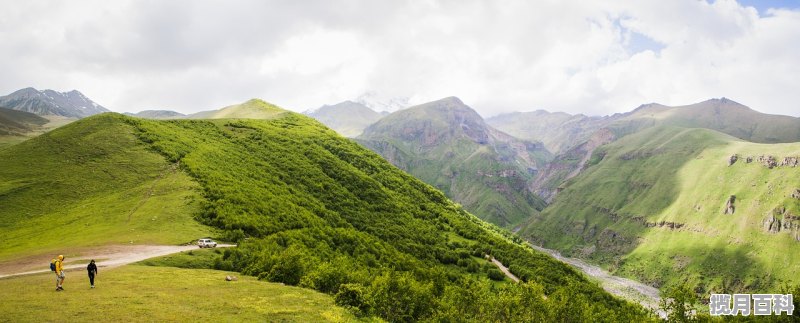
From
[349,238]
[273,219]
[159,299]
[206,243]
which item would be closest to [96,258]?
[206,243]

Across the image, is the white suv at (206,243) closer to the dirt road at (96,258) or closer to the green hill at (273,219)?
the dirt road at (96,258)

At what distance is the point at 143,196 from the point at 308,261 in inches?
1907

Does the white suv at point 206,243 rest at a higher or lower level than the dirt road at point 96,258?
higher

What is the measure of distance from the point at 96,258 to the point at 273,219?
39.7m

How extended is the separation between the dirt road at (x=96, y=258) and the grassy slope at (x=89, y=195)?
13.6 feet

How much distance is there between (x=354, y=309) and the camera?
50875mm

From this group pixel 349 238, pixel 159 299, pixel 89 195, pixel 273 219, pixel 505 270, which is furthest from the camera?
pixel 505 270

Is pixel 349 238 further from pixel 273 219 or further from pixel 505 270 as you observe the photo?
pixel 505 270

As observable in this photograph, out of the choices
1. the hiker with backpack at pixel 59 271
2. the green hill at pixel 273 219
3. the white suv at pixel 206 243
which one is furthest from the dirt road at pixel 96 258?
the hiker with backpack at pixel 59 271

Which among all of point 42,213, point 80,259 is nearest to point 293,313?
point 80,259

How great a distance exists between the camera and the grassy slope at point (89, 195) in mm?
72875

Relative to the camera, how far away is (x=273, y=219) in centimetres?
9644

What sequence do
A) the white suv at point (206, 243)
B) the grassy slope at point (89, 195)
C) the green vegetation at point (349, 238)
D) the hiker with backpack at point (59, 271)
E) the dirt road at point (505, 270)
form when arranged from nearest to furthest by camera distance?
1. the hiker with backpack at point (59, 271)
2. the green vegetation at point (349, 238)
3. the white suv at point (206, 243)
4. the grassy slope at point (89, 195)
5. the dirt road at point (505, 270)

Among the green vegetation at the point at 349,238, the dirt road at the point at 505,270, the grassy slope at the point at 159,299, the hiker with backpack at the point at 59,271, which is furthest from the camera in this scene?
the dirt road at the point at 505,270
